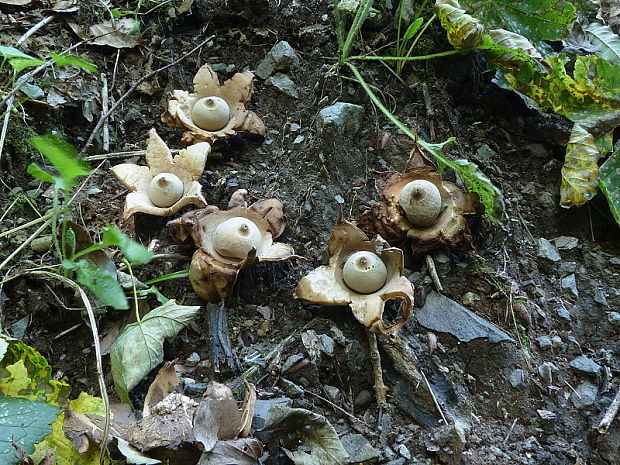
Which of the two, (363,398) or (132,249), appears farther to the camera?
(363,398)

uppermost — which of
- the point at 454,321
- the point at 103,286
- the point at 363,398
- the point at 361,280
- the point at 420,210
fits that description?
the point at 103,286

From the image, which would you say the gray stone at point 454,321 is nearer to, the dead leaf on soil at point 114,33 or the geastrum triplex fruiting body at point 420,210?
the geastrum triplex fruiting body at point 420,210

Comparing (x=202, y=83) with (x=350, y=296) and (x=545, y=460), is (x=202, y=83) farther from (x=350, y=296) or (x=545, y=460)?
(x=545, y=460)

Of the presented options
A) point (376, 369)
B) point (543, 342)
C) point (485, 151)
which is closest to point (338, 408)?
point (376, 369)

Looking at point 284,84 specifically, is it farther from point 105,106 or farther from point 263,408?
point 263,408

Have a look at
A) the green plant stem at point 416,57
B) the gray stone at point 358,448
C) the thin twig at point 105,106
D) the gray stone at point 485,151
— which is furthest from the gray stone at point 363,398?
the thin twig at point 105,106

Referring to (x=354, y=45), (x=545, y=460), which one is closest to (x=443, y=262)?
(x=545, y=460)
